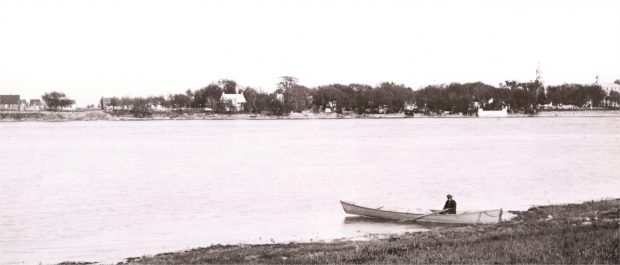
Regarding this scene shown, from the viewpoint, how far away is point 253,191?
4531 cm

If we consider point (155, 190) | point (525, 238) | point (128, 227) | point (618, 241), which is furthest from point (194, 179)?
point (618, 241)

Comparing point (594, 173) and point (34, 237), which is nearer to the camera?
point (34, 237)

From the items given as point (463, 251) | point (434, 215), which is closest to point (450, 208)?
point (434, 215)

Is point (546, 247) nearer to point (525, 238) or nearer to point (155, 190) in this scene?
point (525, 238)

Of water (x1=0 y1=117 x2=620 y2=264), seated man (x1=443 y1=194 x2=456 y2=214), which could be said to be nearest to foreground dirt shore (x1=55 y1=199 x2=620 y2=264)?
water (x1=0 y1=117 x2=620 y2=264)

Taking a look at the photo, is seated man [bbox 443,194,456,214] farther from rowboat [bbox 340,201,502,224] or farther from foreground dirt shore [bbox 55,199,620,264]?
foreground dirt shore [bbox 55,199,620,264]

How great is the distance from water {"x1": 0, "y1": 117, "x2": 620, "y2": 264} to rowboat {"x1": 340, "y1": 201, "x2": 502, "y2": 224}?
0.79 m

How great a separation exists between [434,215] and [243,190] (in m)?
19.3

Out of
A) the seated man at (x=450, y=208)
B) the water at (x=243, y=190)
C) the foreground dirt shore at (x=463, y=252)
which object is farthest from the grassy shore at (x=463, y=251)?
the seated man at (x=450, y=208)

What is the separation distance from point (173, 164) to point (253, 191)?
1015 inches

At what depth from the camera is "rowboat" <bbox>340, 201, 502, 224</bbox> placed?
2802 cm

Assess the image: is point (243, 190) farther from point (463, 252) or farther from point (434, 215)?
point (463, 252)

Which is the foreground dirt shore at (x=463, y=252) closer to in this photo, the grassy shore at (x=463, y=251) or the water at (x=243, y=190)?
the grassy shore at (x=463, y=251)

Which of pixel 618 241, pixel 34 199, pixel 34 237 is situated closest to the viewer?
pixel 618 241
